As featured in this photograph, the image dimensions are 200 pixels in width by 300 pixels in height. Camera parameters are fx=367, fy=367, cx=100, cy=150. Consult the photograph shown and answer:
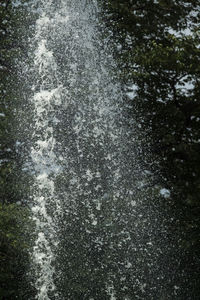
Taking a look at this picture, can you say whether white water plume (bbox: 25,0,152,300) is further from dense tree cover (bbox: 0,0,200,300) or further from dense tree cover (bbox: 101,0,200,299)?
dense tree cover (bbox: 101,0,200,299)

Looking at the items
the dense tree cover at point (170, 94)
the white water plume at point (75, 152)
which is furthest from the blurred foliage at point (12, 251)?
the dense tree cover at point (170, 94)

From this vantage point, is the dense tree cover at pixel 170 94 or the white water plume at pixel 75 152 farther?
the white water plume at pixel 75 152

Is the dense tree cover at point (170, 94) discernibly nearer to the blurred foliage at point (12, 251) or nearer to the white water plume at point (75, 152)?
the white water plume at point (75, 152)

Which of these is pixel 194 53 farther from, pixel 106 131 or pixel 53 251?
pixel 53 251

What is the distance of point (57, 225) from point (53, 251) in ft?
4.33

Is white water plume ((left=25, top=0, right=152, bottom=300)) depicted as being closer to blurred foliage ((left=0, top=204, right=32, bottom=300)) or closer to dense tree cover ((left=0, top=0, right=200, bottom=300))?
dense tree cover ((left=0, top=0, right=200, bottom=300))

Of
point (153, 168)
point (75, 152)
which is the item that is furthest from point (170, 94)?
point (75, 152)

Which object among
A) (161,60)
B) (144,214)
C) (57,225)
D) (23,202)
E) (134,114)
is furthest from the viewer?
(23,202)

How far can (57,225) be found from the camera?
14984 mm

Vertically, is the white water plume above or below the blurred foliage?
above

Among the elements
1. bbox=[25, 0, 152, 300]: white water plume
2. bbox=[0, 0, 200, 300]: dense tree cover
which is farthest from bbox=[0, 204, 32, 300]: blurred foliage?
bbox=[25, 0, 152, 300]: white water plume

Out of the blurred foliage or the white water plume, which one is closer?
the blurred foliage

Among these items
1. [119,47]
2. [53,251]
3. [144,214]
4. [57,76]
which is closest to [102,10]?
[119,47]

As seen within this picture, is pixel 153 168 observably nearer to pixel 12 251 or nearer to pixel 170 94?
pixel 170 94
